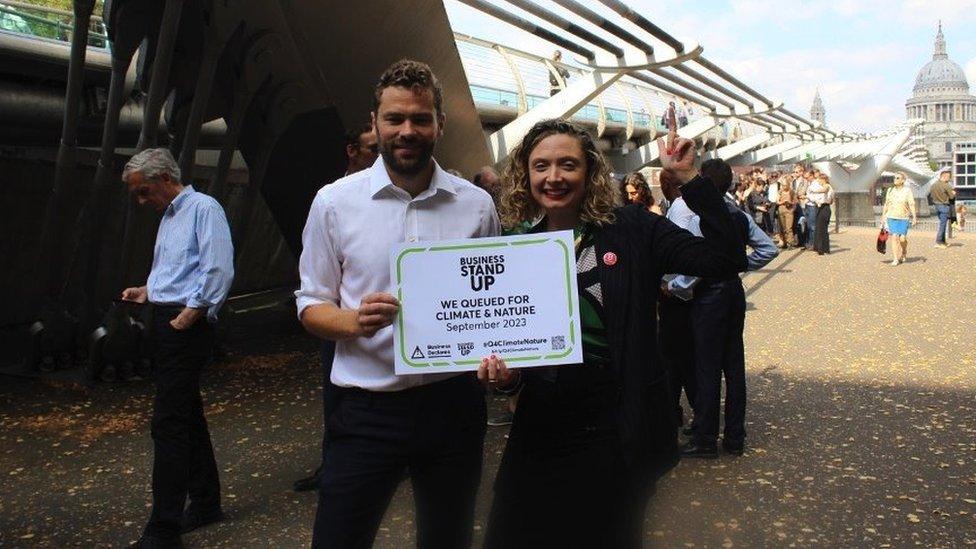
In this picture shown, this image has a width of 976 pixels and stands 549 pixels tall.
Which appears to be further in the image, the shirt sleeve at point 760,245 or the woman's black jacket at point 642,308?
the shirt sleeve at point 760,245

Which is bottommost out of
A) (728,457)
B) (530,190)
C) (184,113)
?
(728,457)

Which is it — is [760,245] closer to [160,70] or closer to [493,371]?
[493,371]

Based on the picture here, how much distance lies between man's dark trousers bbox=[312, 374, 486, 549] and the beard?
0.60 m

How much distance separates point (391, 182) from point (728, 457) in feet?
13.0

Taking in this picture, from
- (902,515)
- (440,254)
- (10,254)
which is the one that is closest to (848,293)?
(902,515)

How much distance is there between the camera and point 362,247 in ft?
7.98

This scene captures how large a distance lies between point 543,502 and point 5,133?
12.7m

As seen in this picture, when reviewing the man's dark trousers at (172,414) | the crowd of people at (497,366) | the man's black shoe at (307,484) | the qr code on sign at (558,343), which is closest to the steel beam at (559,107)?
the man's black shoe at (307,484)

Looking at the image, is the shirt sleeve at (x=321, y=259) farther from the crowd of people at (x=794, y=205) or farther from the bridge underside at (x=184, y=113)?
the crowd of people at (x=794, y=205)

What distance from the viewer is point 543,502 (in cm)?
251

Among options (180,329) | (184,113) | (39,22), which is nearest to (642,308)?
(180,329)

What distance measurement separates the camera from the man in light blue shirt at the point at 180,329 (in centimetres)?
418

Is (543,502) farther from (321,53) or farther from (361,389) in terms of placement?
(321,53)

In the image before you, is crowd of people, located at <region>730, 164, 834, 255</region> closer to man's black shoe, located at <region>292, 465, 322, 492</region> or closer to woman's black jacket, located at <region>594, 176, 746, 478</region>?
man's black shoe, located at <region>292, 465, 322, 492</region>
